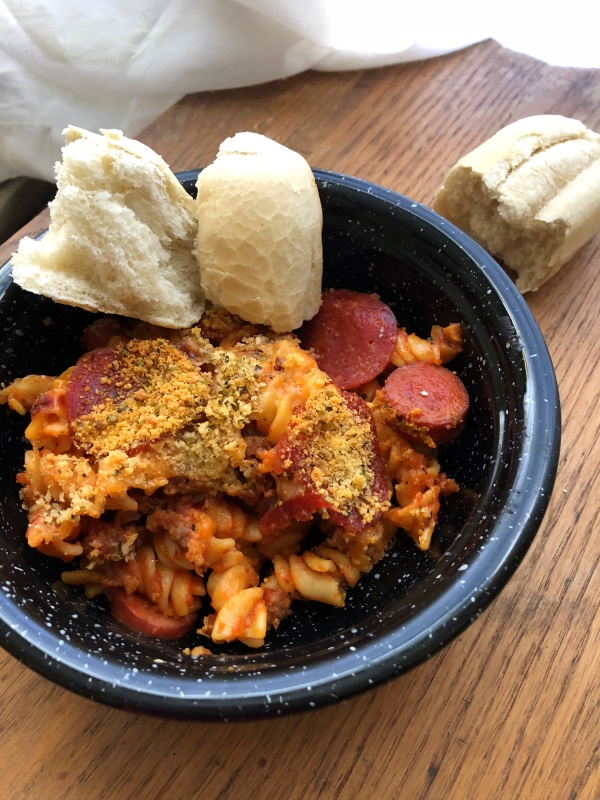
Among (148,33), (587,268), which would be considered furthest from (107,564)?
(148,33)

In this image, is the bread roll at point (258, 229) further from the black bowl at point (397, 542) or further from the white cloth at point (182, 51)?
the white cloth at point (182, 51)

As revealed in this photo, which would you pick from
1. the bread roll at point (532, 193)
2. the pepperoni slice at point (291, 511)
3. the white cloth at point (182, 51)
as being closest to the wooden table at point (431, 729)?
the pepperoni slice at point (291, 511)

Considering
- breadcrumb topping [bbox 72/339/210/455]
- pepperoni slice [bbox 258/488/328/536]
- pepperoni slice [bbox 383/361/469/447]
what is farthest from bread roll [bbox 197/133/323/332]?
pepperoni slice [bbox 258/488/328/536]

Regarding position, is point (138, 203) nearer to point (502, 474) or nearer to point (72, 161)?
point (72, 161)

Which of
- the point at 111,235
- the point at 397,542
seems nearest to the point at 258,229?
the point at 111,235

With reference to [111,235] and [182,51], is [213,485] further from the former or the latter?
[182,51]

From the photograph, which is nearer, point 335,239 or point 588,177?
point 335,239
